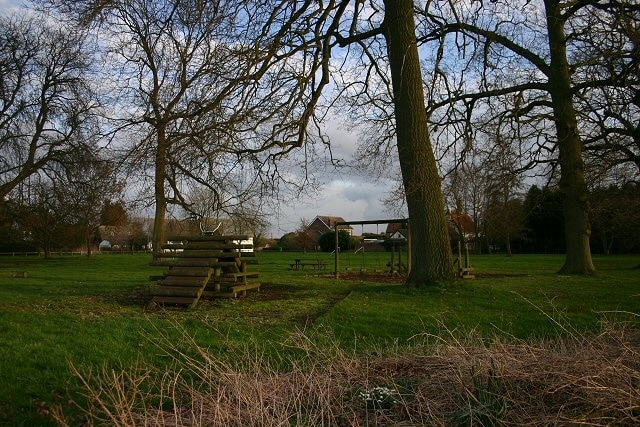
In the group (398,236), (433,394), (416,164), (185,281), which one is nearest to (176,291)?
(185,281)

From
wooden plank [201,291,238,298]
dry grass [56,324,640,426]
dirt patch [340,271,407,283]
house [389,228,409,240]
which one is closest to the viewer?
dry grass [56,324,640,426]

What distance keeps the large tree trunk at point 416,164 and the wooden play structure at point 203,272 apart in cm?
376

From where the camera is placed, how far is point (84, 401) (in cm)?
481

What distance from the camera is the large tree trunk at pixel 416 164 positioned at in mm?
12430

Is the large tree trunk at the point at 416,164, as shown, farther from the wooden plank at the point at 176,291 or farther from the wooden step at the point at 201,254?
the wooden plank at the point at 176,291

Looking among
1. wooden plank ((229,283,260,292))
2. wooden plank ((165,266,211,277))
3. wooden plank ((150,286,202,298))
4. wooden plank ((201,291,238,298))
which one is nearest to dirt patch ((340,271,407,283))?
wooden plank ((229,283,260,292))

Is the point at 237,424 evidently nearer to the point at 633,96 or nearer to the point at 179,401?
the point at 179,401

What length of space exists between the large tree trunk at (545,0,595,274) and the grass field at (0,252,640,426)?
350 cm

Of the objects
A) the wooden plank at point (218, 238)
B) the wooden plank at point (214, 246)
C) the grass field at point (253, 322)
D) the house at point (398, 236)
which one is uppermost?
the house at point (398, 236)

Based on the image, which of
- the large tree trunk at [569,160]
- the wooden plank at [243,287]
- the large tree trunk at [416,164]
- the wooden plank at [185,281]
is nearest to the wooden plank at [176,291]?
the wooden plank at [185,281]

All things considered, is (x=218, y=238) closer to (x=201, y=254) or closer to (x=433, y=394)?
(x=201, y=254)

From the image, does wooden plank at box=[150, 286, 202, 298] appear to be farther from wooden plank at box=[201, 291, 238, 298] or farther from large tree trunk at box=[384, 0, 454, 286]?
large tree trunk at box=[384, 0, 454, 286]

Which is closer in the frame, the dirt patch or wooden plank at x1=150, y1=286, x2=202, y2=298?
wooden plank at x1=150, y1=286, x2=202, y2=298

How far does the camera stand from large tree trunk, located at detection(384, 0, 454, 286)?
12430 millimetres
